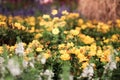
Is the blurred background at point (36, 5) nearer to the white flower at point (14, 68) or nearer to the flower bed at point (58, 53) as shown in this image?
the flower bed at point (58, 53)

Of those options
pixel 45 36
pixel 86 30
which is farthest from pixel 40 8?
pixel 45 36

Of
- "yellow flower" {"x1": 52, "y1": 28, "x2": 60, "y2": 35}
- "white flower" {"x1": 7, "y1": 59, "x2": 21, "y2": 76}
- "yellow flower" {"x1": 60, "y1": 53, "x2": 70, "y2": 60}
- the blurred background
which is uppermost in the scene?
the blurred background

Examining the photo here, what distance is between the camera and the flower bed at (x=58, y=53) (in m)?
3.23

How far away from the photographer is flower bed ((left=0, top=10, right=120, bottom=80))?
10.6 ft

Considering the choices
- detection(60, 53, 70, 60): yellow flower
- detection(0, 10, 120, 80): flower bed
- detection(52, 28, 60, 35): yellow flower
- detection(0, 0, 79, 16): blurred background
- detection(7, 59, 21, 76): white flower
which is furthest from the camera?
detection(0, 0, 79, 16): blurred background

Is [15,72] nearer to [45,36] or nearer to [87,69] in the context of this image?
[87,69]

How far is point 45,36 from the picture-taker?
4.93m

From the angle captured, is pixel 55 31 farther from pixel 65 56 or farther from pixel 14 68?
pixel 14 68

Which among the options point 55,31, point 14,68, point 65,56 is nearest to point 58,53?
point 65,56

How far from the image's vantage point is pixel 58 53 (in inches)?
162

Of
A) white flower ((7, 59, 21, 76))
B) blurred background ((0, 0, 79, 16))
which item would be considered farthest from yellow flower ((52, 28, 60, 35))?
blurred background ((0, 0, 79, 16))

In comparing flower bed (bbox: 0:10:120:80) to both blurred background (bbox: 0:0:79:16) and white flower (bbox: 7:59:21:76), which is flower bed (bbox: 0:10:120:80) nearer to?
white flower (bbox: 7:59:21:76)

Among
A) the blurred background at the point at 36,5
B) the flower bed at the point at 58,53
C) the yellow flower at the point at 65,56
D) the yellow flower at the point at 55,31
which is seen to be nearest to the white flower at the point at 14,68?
the flower bed at the point at 58,53

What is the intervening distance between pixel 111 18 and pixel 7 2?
13.8 feet
